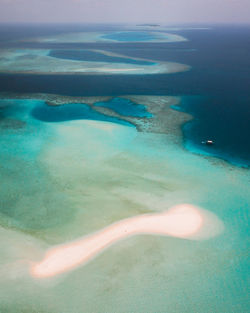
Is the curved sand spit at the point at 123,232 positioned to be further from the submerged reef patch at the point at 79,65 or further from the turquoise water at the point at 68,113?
the submerged reef patch at the point at 79,65

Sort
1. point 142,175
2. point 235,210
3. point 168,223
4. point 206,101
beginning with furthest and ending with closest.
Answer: point 206,101
point 142,175
point 235,210
point 168,223

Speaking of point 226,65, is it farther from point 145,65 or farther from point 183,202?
point 183,202

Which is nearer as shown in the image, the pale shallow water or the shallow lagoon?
the pale shallow water

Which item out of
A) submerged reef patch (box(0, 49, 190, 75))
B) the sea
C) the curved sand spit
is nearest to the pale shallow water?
the sea

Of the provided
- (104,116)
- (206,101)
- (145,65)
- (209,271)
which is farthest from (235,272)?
(145,65)

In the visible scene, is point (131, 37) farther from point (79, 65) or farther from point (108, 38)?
point (79, 65)

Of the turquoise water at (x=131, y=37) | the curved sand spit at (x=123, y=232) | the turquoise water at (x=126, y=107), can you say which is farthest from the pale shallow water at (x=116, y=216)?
the turquoise water at (x=131, y=37)

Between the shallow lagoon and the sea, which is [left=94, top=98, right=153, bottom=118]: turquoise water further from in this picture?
the shallow lagoon
